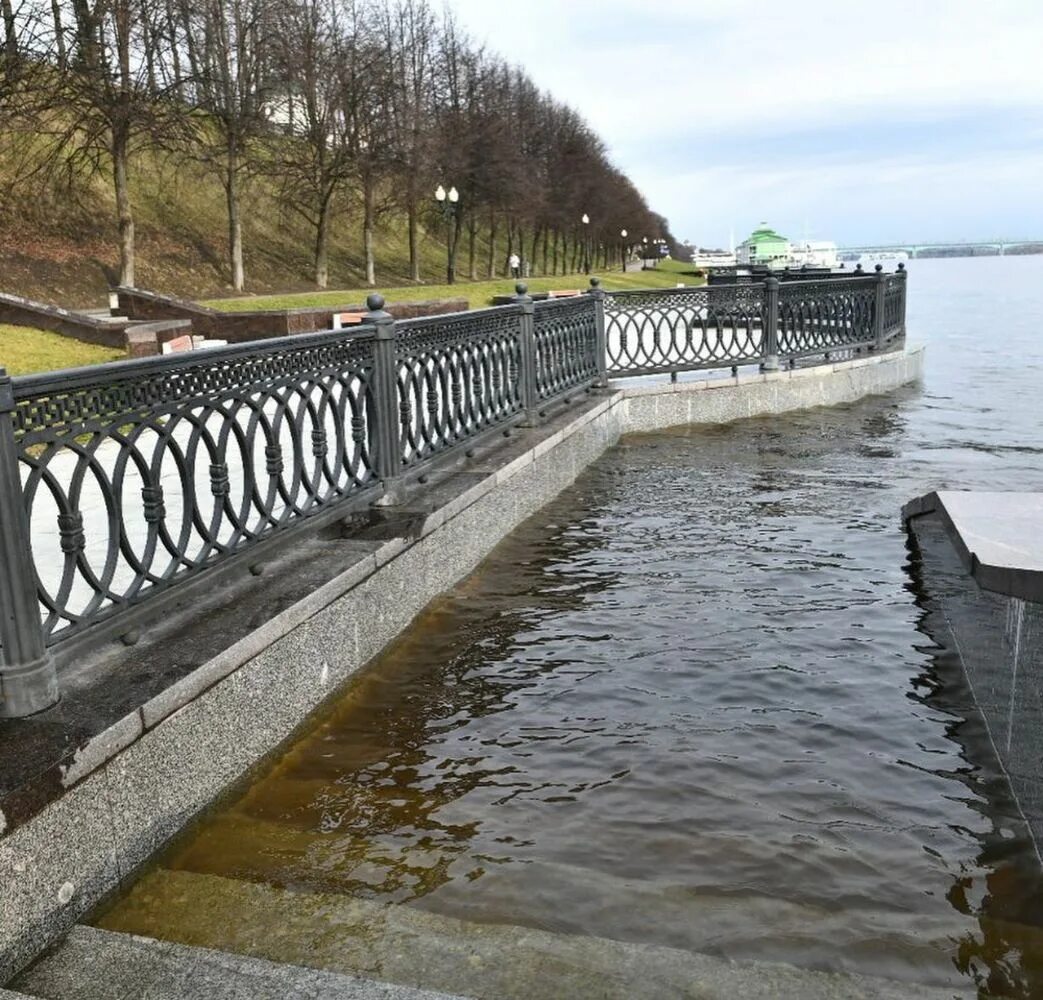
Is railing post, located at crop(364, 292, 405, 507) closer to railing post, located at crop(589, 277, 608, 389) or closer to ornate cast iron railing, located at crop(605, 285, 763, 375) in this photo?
railing post, located at crop(589, 277, 608, 389)

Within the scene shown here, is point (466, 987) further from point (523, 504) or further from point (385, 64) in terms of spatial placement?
point (385, 64)

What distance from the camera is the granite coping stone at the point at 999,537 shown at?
3.74 metres

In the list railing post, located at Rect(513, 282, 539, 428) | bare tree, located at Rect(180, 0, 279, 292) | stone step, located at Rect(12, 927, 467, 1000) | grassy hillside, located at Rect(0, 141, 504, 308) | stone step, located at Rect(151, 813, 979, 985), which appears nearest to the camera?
stone step, located at Rect(12, 927, 467, 1000)

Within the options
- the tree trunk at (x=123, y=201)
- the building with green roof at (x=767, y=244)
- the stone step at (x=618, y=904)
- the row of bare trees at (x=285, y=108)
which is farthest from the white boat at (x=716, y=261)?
the stone step at (x=618, y=904)

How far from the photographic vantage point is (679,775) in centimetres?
409

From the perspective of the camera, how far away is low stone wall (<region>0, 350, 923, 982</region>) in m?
2.92

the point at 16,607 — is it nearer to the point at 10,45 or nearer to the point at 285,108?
the point at 10,45

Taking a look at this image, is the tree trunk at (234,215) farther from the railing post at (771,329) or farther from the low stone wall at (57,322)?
the railing post at (771,329)

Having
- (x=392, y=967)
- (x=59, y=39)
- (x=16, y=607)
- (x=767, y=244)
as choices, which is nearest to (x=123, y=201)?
(x=59, y=39)

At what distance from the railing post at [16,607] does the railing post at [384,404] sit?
2834mm

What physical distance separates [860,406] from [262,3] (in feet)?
93.3

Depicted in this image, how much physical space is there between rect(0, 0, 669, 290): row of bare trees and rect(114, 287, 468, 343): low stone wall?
2.16 meters

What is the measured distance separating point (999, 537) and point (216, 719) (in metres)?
3.02

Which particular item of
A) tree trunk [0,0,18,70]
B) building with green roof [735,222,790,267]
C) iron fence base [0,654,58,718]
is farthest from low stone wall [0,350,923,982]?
building with green roof [735,222,790,267]
